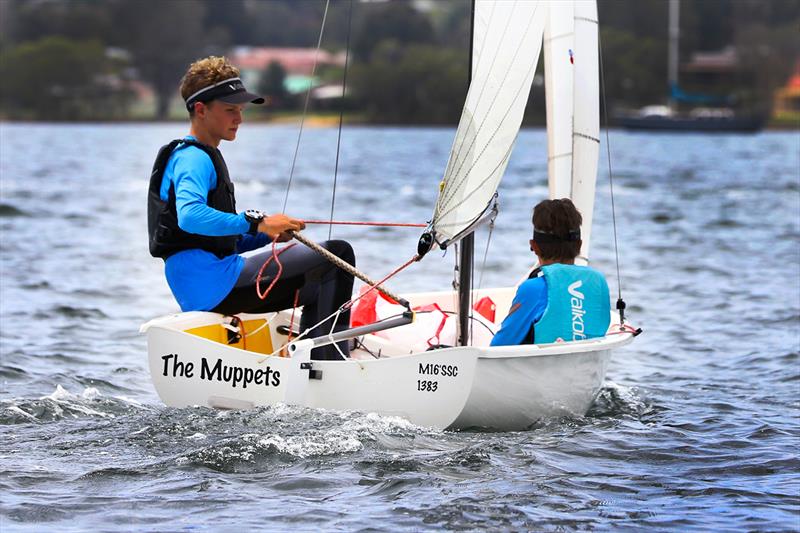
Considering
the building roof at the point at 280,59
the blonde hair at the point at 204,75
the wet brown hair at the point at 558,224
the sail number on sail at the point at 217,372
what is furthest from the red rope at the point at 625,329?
the building roof at the point at 280,59

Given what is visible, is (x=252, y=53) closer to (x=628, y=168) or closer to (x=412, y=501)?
(x=628, y=168)

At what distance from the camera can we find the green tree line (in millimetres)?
93312

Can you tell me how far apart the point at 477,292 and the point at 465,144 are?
1807 mm

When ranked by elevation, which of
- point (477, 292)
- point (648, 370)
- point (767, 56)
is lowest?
point (648, 370)

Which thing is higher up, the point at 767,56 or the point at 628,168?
the point at 767,56

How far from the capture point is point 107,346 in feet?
31.4

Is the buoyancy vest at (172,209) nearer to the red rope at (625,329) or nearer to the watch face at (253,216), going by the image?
the watch face at (253,216)

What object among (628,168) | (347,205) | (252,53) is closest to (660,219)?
(347,205)

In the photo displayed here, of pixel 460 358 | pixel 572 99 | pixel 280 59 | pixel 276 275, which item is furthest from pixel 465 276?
pixel 280 59

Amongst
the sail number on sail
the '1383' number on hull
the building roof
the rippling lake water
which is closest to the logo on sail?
the rippling lake water

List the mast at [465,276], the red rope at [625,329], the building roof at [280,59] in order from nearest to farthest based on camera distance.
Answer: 1. the mast at [465,276]
2. the red rope at [625,329]
3. the building roof at [280,59]

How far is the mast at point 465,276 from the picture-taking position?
670 centimetres

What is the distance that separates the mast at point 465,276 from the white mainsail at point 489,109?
9 centimetres

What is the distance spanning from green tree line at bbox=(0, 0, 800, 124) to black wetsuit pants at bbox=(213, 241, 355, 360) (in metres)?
77.3
